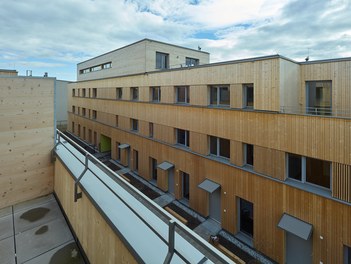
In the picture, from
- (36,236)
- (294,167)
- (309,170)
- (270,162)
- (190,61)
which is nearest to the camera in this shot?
(36,236)

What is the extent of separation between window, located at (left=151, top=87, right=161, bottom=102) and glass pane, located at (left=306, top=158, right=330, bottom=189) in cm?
1189

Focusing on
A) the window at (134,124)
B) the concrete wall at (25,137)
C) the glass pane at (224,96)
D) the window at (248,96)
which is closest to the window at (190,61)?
the window at (134,124)

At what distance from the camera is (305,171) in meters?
9.73

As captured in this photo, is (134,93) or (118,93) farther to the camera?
(118,93)

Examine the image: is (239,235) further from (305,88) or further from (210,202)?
(305,88)

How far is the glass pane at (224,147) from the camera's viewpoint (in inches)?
506

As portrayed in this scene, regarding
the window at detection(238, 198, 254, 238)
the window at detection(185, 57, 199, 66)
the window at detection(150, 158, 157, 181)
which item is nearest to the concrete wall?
the window at detection(238, 198, 254, 238)

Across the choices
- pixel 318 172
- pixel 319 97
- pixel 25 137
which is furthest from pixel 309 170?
pixel 25 137

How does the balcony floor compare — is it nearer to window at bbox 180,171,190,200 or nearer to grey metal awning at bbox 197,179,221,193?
grey metal awning at bbox 197,179,221,193

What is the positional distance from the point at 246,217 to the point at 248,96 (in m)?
6.76

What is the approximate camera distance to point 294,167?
1019cm

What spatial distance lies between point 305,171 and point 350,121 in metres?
2.77

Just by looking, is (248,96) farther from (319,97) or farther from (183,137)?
(183,137)

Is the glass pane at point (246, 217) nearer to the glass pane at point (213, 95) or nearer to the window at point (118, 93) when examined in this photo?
the glass pane at point (213, 95)
